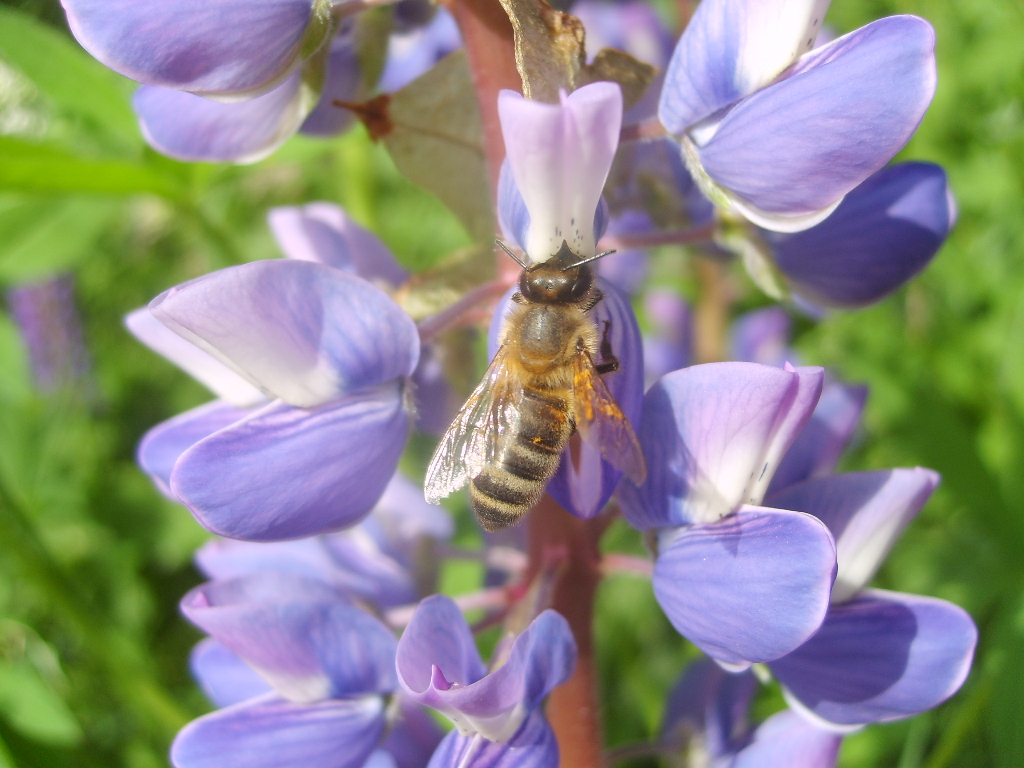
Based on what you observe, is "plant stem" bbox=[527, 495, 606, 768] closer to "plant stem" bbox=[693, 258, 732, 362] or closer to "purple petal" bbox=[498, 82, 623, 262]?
"purple petal" bbox=[498, 82, 623, 262]

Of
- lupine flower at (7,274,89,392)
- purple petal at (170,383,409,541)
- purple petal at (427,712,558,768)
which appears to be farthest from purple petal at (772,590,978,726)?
lupine flower at (7,274,89,392)

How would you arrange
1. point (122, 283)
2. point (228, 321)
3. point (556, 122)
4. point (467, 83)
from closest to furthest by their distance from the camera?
point (556, 122), point (228, 321), point (467, 83), point (122, 283)

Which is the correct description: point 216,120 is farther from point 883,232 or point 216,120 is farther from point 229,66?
point 883,232

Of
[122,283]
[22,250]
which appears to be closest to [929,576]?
[22,250]

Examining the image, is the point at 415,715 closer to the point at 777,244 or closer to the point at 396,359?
the point at 396,359

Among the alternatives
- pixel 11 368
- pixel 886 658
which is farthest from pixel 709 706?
pixel 11 368

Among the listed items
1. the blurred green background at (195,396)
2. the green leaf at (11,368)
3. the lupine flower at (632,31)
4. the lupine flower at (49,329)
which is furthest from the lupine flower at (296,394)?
the lupine flower at (49,329)
